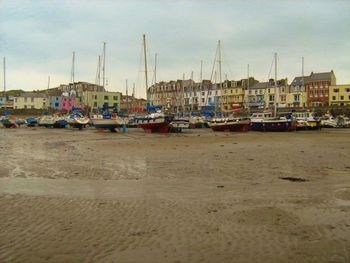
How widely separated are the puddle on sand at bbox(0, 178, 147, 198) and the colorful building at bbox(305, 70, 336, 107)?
112414mm

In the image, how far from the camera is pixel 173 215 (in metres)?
8.59

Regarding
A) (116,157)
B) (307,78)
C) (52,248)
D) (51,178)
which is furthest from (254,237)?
(307,78)

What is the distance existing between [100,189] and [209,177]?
445 centimetres

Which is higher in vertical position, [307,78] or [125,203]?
[307,78]

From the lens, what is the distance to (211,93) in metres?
132

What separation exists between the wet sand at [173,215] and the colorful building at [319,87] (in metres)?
108

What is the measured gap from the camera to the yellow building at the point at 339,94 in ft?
372

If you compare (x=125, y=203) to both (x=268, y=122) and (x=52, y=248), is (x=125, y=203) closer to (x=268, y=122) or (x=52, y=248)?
(x=52, y=248)

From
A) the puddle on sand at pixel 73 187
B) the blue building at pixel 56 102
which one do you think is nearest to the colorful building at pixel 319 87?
the blue building at pixel 56 102

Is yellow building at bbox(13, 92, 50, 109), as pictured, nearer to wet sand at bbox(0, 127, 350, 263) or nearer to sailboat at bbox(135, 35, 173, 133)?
sailboat at bbox(135, 35, 173, 133)

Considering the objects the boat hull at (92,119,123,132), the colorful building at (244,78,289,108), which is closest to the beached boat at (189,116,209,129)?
the boat hull at (92,119,123,132)

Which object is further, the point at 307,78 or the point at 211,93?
the point at 211,93

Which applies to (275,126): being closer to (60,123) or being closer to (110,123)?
(110,123)

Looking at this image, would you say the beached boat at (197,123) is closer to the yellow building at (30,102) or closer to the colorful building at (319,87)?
the colorful building at (319,87)
